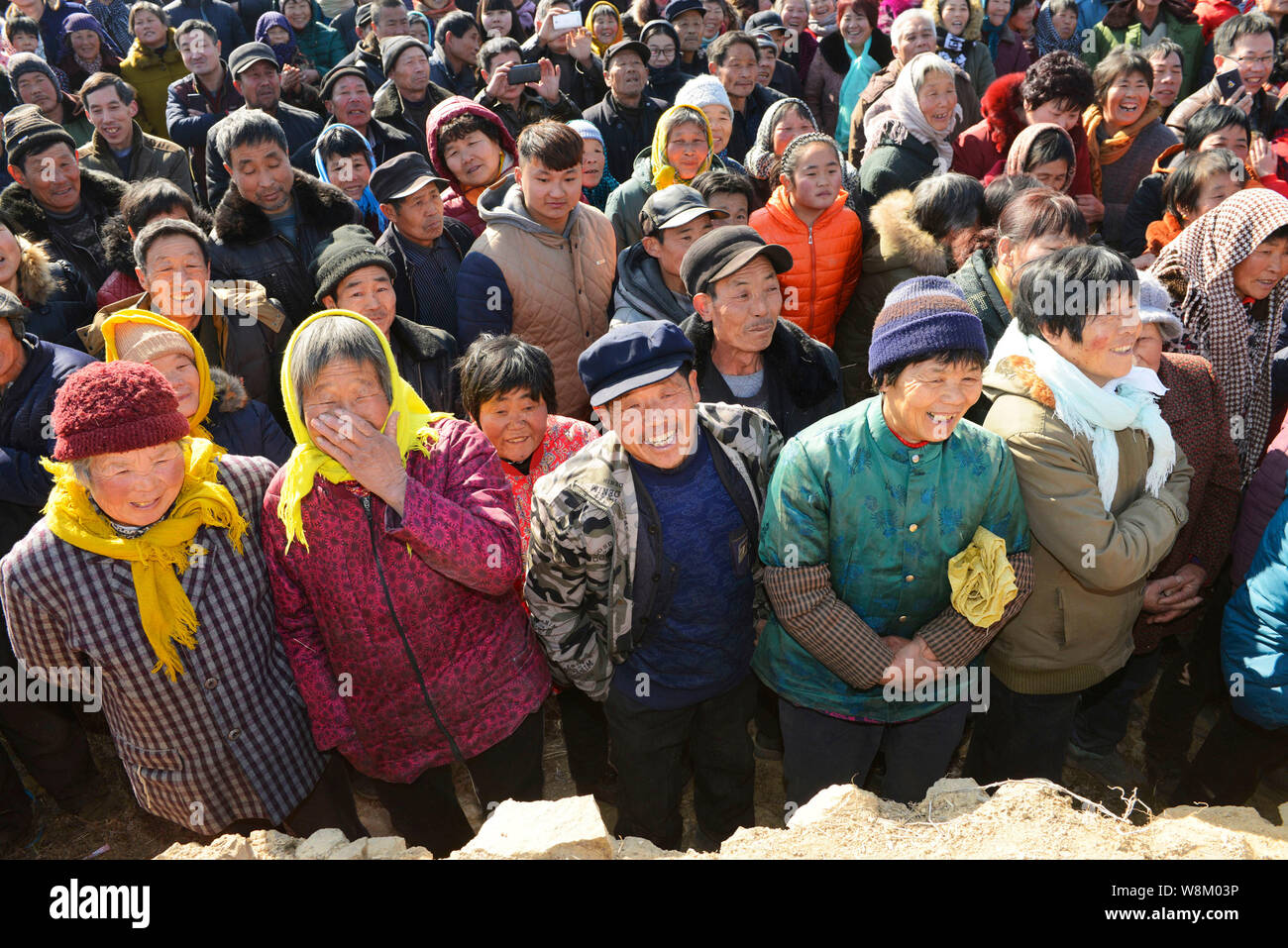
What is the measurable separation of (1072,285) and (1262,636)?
1.45 meters

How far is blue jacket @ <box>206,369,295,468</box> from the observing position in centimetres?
368

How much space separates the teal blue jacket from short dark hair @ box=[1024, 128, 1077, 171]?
2879 millimetres

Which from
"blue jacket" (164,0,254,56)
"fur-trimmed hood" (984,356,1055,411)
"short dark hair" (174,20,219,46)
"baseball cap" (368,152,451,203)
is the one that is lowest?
"fur-trimmed hood" (984,356,1055,411)

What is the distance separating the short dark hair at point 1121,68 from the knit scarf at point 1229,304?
225cm

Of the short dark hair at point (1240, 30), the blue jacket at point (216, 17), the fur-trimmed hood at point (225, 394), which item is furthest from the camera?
the blue jacket at point (216, 17)

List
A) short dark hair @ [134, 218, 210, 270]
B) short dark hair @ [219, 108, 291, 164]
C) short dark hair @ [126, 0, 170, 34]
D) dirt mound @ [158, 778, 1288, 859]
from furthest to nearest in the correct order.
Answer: short dark hair @ [126, 0, 170, 34] < short dark hair @ [219, 108, 291, 164] < short dark hair @ [134, 218, 210, 270] < dirt mound @ [158, 778, 1288, 859]

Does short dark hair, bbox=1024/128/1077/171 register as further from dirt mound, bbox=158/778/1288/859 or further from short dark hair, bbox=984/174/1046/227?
dirt mound, bbox=158/778/1288/859

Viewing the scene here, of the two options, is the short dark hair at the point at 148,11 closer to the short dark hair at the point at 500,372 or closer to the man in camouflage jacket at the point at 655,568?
the short dark hair at the point at 500,372

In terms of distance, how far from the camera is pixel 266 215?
4.82 metres

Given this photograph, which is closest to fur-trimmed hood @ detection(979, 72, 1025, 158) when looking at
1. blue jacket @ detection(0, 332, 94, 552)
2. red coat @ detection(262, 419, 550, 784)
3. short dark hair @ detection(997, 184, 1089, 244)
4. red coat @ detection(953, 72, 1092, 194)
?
red coat @ detection(953, 72, 1092, 194)

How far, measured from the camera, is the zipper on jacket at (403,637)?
2.89 meters

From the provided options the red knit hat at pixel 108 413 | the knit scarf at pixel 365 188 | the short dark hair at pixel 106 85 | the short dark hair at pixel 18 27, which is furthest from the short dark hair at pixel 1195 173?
the short dark hair at pixel 18 27

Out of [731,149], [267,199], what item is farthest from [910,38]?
[267,199]

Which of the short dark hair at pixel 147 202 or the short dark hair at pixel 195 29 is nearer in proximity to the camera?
the short dark hair at pixel 147 202
